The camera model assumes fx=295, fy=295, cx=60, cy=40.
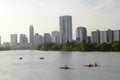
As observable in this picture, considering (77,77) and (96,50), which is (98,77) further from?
(96,50)

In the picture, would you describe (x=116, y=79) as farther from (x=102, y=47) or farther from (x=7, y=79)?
(x=102, y=47)

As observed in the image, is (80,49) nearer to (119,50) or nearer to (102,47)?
(102,47)

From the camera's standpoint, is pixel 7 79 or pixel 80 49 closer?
pixel 7 79

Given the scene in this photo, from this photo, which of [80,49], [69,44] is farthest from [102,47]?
[69,44]

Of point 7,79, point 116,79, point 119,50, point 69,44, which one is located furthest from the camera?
point 69,44

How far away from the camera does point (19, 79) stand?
4775 centimetres

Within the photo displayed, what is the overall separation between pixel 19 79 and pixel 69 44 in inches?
5595

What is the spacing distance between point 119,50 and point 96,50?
18985 millimetres

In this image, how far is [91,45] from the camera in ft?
531

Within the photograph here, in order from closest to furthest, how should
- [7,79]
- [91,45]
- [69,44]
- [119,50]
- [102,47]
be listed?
[7,79] → [119,50] → [102,47] → [91,45] → [69,44]

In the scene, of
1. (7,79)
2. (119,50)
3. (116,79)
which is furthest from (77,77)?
(119,50)

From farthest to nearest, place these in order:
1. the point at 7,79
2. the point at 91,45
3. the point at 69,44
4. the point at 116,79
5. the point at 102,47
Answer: the point at 69,44 → the point at 91,45 → the point at 102,47 → the point at 7,79 → the point at 116,79

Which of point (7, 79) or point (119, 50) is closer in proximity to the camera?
point (7, 79)

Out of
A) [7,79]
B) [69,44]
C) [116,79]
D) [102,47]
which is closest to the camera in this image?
[116,79]
